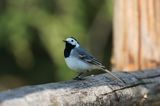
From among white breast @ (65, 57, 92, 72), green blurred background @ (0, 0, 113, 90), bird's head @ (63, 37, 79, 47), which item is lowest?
white breast @ (65, 57, 92, 72)

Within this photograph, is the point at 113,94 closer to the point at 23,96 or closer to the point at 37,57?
the point at 23,96

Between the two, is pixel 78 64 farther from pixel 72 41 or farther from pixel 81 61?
pixel 72 41

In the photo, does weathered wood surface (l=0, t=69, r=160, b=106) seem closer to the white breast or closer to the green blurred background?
the white breast

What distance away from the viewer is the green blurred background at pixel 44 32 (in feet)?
28.0

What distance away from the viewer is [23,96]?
2.78m

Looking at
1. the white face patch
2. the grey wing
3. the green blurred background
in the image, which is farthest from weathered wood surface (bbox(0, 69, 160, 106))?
the green blurred background

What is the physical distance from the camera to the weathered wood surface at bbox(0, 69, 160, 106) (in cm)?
280

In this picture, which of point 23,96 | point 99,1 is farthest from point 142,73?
point 99,1

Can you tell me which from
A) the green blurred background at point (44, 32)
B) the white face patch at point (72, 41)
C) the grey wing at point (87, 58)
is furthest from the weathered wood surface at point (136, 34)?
the green blurred background at point (44, 32)

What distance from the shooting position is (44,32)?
8578 mm

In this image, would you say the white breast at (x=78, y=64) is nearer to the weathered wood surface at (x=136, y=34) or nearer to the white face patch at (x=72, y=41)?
the white face patch at (x=72, y=41)

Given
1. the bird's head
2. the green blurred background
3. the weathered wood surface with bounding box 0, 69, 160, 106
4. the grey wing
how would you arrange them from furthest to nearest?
the green blurred background → the bird's head → the grey wing → the weathered wood surface with bounding box 0, 69, 160, 106

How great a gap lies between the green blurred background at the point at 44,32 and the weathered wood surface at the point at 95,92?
4313mm

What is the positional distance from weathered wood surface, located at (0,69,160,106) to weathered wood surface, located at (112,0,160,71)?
67 centimetres
